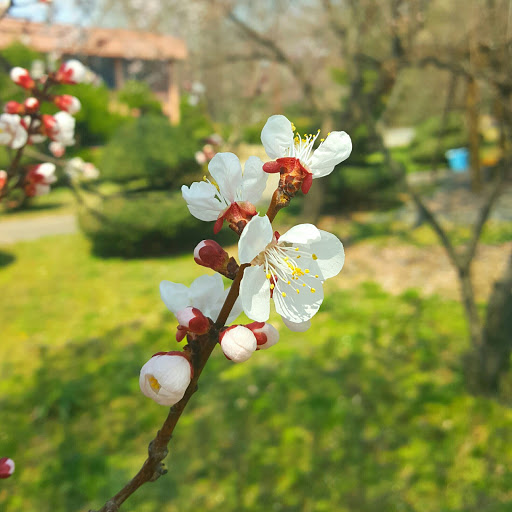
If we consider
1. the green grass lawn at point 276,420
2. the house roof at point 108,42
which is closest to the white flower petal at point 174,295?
the green grass lawn at point 276,420

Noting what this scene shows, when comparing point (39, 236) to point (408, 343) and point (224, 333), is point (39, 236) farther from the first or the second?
point (224, 333)

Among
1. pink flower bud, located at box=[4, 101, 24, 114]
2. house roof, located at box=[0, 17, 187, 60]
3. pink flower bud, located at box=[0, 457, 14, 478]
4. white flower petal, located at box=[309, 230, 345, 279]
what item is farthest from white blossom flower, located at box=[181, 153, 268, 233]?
house roof, located at box=[0, 17, 187, 60]

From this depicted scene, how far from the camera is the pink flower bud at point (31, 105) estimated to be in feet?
5.08

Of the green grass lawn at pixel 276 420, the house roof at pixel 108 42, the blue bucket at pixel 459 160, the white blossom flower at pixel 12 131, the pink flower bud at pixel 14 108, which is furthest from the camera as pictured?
the blue bucket at pixel 459 160

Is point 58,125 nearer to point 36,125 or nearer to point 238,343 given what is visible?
point 36,125

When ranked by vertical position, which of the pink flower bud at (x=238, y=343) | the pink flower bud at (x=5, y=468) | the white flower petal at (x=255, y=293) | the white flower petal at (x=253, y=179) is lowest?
the pink flower bud at (x=5, y=468)

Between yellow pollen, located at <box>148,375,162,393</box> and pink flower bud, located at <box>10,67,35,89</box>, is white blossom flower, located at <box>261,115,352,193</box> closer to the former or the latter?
yellow pollen, located at <box>148,375,162,393</box>

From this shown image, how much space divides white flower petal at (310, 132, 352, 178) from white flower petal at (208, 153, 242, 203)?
0.35ft

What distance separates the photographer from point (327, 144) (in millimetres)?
679

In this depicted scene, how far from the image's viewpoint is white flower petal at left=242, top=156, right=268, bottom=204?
696 millimetres

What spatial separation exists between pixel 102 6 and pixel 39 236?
12.2 feet

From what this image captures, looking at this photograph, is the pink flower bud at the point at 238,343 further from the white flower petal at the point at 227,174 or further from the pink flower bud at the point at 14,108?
the pink flower bud at the point at 14,108

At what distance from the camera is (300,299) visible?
744mm

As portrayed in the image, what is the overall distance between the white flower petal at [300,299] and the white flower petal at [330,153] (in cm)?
16
